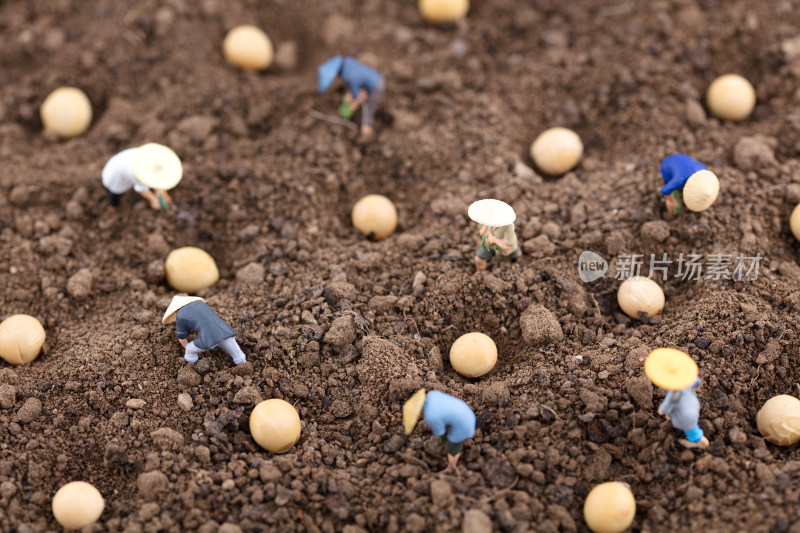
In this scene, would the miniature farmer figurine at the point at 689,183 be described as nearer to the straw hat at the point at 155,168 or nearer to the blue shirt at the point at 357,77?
the blue shirt at the point at 357,77

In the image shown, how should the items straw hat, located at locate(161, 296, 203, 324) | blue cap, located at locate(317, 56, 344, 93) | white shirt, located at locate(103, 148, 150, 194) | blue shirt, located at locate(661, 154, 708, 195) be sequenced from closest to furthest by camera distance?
straw hat, located at locate(161, 296, 203, 324)
blue shirt, located at locate(661, 154, 708, 195)
white shirt, located at locate(103, 148, 150, 194)
blue cap, located at locate(317, 56, 344, 93)

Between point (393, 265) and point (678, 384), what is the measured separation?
1.64 meters

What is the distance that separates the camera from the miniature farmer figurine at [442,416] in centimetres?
297

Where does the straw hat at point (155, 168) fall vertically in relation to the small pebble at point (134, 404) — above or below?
above

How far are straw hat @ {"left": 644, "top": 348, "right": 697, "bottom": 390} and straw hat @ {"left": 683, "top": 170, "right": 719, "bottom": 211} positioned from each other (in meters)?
1.07

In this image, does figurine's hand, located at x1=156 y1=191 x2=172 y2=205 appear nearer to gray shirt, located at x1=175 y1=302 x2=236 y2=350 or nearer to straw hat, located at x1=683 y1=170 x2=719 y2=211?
gray shirt, located at x1=175 y1=302 x2=236 y2=350

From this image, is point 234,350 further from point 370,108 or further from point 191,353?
point 370,108

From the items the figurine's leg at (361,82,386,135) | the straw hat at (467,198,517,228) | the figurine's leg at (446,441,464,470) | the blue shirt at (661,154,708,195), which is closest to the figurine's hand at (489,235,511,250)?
the straw hat at (467,198,517,228)

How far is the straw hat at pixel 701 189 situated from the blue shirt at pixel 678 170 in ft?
0.09

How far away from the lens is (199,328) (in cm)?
338

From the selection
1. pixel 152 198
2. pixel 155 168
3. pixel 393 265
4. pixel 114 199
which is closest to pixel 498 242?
pixel 393 265

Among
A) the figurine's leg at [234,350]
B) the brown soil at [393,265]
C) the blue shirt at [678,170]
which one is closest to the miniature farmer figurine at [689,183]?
the blue shirt at [678,170]

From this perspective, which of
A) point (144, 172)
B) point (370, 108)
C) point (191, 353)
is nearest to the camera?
point (191, 353)

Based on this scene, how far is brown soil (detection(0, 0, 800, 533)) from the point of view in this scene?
3178 millimetres
